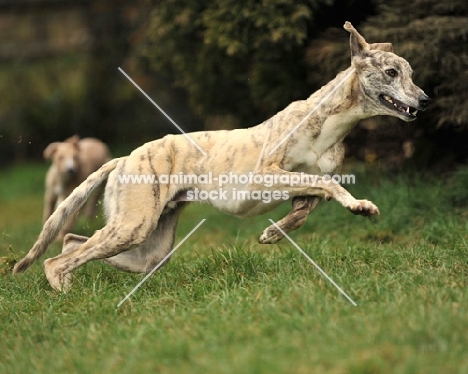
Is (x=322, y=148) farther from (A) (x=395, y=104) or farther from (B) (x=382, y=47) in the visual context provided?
(B) (x=382, y=47)

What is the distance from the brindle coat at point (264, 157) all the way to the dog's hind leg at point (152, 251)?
0.15m

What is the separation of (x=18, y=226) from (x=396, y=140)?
4.82m

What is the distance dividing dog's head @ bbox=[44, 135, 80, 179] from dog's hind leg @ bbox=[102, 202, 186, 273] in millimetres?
4114

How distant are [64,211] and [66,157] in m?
4.16

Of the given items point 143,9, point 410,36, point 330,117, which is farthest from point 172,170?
point 143,9

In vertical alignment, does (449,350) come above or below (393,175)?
above

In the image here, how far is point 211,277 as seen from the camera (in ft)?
18.4

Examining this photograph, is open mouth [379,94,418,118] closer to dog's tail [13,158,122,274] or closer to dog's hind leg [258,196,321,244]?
dog's hind leg [258,196,321,244]

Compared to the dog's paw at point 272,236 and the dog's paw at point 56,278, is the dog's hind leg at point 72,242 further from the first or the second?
the dog's paw at point 272,236

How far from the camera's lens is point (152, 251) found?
242 inches

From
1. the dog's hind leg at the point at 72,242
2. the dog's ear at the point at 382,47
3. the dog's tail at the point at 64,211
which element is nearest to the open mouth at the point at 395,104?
the dog's ear at the point at 382,47

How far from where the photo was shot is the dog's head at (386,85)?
219 inches

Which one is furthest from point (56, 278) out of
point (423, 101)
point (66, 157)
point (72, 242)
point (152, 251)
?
point (66, 157)

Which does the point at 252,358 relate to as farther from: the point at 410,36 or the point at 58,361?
the point at 410,36
